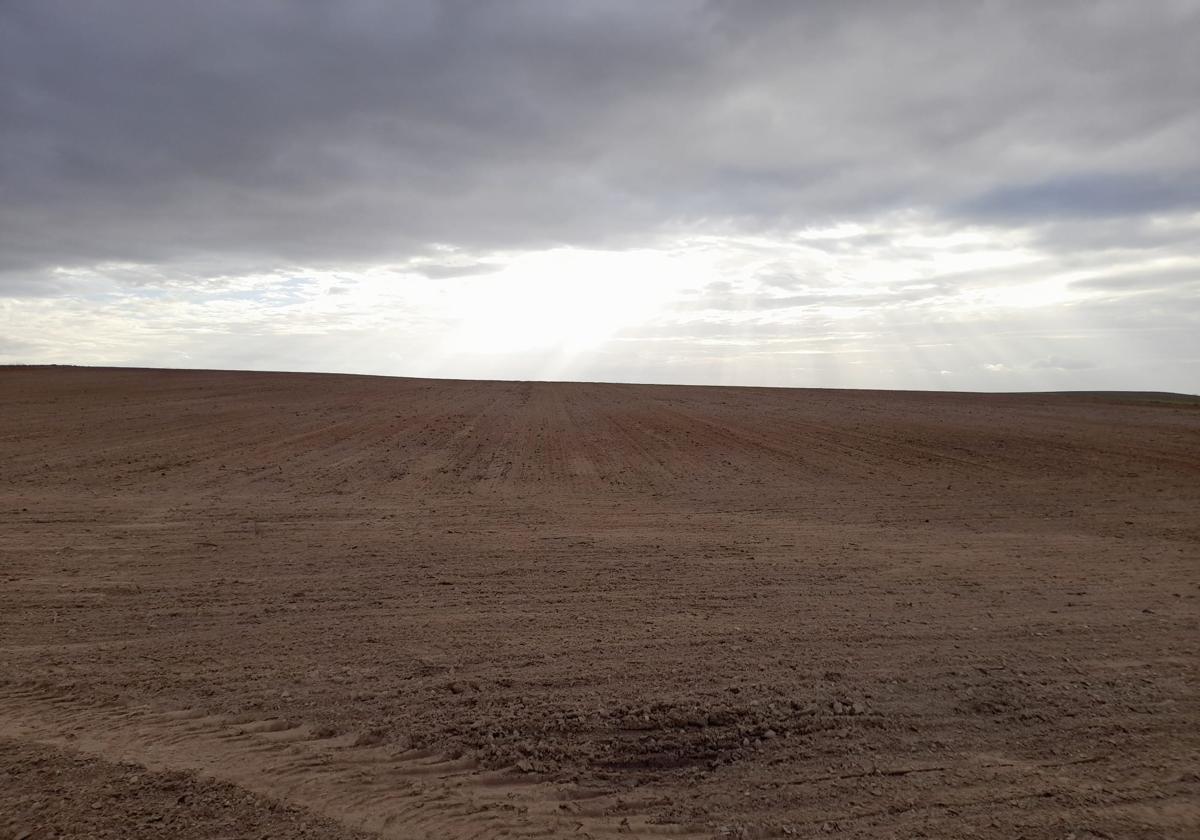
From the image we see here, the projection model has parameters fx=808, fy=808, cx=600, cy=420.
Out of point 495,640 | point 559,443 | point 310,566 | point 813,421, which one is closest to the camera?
point 495,640

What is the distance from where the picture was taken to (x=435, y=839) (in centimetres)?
429

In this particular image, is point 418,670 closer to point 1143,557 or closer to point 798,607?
point 798,607

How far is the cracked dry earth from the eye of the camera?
4660mm

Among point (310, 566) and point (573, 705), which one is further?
point (310, 566)

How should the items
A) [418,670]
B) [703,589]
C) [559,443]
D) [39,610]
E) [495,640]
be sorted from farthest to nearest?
[559,443]
[703,589]
[39,610]
[495,640]
[418,670]

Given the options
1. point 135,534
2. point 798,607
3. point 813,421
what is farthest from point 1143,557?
point 813,421

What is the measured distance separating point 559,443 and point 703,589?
1448 cm

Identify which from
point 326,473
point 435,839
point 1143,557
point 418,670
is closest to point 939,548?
point 1143,557

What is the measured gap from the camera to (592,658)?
6.70m

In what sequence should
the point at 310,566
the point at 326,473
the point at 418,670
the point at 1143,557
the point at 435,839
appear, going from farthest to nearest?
the point at 326,473
the point at 1143,557
the point at 310,566
the point at 418,670
the point at 435,839

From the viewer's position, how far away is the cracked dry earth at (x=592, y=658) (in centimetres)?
466

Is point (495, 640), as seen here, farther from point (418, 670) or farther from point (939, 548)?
point (939, 548)

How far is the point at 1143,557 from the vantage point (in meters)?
10.6

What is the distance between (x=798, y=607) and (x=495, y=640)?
122 inches
